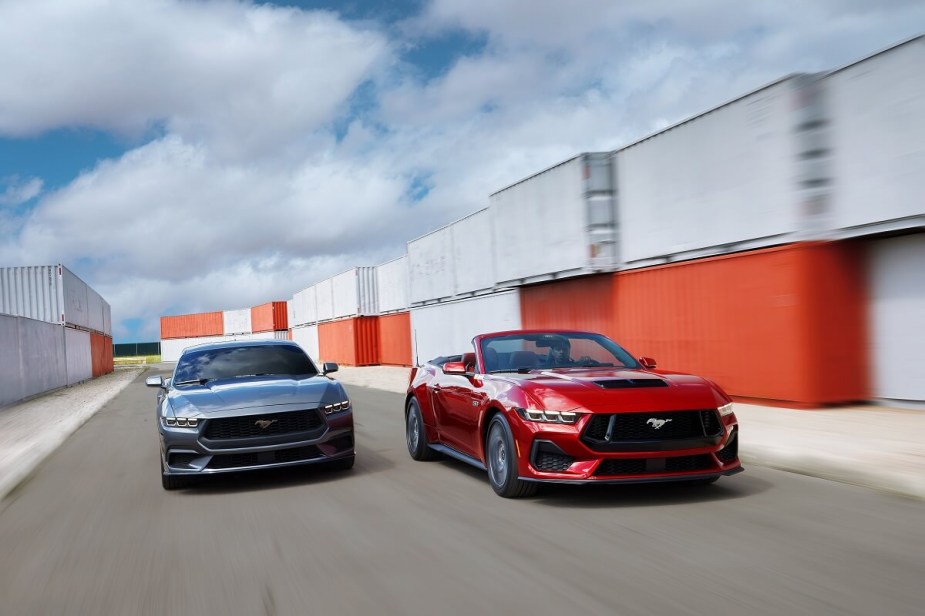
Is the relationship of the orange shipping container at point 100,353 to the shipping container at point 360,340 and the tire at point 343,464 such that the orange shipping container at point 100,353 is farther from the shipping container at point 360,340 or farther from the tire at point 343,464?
the tire at point 343,464

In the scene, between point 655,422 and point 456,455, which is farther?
point 456,455

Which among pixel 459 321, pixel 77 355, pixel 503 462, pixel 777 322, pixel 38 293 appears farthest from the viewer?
pixel 77 355

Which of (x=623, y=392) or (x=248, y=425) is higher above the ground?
(x=623, y=392)

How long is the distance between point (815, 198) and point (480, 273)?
14.3 meters

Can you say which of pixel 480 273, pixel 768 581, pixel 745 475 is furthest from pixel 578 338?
pixel 480 273

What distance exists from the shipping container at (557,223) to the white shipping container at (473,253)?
1529mm

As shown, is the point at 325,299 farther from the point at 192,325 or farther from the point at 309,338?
the point at 192,325

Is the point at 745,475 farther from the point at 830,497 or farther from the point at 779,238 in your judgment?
the point at 779,238

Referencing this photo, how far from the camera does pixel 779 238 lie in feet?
41.1

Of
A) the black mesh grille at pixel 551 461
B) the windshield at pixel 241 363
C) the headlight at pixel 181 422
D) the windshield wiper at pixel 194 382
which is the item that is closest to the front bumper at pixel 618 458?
the black mesh grille at pixel 551 461

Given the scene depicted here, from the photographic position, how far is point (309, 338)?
55188 mm

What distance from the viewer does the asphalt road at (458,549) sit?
409 cm

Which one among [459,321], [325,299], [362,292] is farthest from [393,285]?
[325,299]

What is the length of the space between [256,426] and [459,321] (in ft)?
65.9
